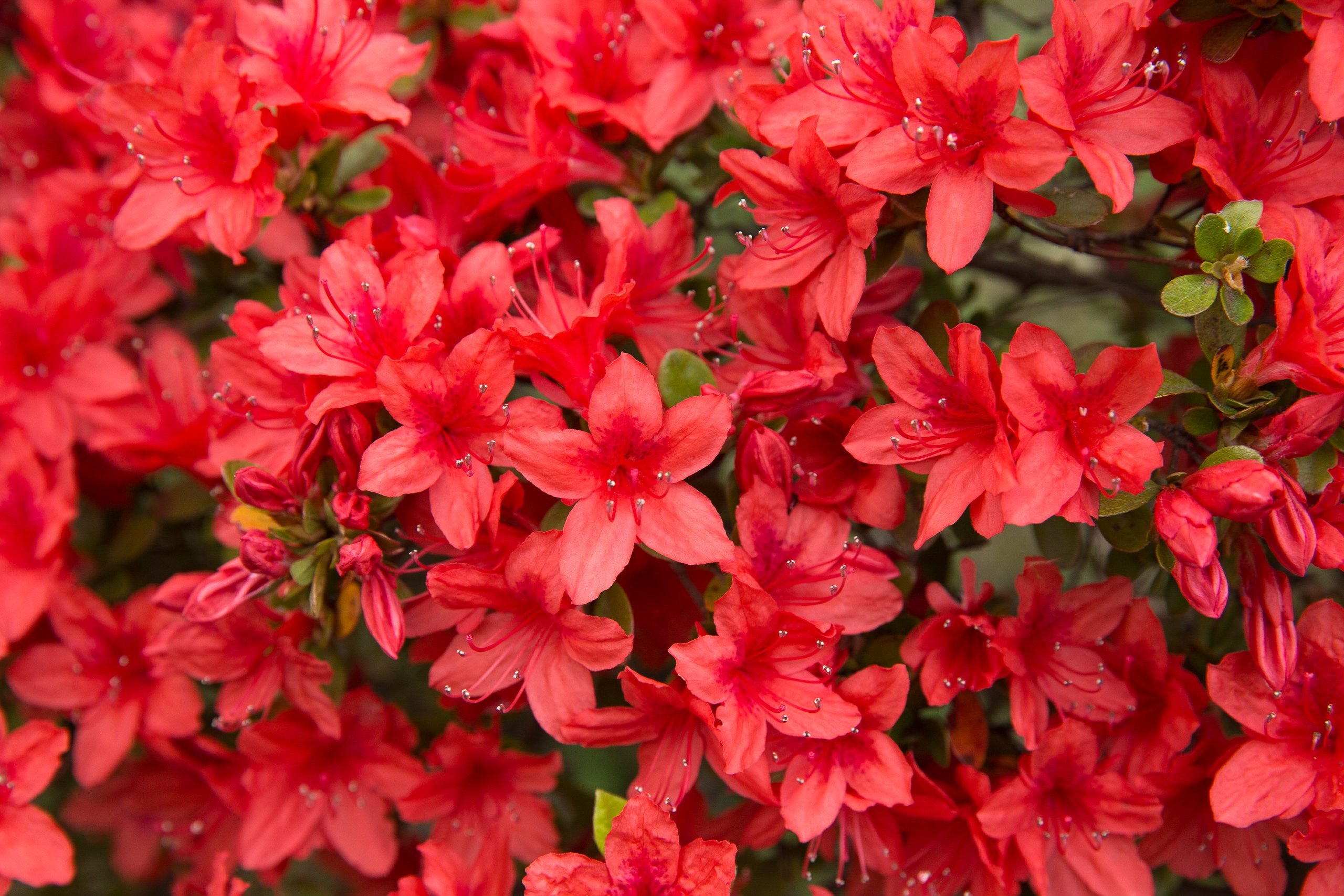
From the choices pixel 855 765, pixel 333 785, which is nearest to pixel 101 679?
pixel 333 785

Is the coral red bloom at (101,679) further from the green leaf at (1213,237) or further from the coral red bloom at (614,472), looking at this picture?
the green leaf at (1213,237)

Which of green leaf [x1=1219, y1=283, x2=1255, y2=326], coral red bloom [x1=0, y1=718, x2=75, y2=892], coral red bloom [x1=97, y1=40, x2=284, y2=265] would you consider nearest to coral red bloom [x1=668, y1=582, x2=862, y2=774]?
green leaf [x1=1219, y1=283, x2=1255, y2=326]

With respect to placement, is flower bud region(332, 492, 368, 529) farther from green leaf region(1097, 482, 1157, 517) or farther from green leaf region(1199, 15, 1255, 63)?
green leaf region(1199, 15, 1255, 63)

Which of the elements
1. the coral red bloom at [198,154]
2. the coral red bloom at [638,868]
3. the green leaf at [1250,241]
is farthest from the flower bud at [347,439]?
the green leaf at [1250,241]

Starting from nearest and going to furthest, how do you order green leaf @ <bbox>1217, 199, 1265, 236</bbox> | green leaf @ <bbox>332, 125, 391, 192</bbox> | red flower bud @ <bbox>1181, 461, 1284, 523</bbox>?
red flower bud @ <bbox>1181, 461, 1284, 523</bbox>
green leaf @ <bbox>1217, 199, 1265, 236</bbox>
green leaf @ <bbox>332, 125, 391, 192</bbox>

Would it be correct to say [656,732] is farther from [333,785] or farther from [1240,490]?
[1240,490]

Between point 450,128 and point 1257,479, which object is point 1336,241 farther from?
point 450,128
